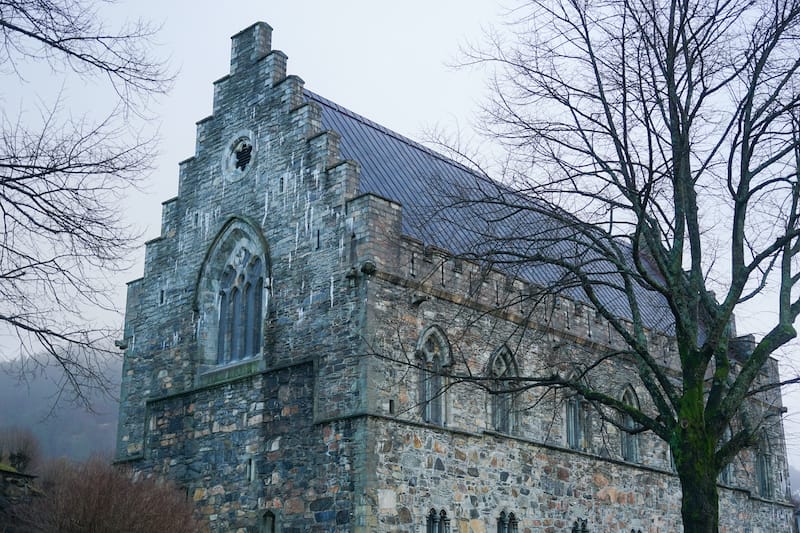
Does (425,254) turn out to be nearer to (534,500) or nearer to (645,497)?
(534,500)

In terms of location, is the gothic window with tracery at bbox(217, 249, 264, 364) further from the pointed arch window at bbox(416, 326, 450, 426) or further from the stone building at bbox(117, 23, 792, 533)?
the pointed arch window at bbox(416, 326, 450, 426)

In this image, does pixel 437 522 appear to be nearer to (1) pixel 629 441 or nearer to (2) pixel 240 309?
(2) pixel 240 309

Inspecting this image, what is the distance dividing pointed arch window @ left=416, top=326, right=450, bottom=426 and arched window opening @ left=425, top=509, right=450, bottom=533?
1837 mm

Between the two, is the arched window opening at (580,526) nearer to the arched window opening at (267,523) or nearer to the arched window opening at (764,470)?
the arched window opening at (267,523)

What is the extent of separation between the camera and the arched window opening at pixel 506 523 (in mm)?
20672

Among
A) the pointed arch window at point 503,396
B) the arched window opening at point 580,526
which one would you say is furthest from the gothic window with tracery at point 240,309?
the arched window opening at point 580,526

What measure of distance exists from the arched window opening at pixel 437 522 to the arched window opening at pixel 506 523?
180cm

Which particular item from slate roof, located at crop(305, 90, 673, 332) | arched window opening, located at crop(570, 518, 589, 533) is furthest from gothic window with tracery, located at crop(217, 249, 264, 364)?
arched window opening, located at crop(570, 518, 589, 533)

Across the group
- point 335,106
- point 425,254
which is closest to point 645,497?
point 425,254

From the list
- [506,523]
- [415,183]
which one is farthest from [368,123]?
[506,523]

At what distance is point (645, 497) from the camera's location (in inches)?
1021

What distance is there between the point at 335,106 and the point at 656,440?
13214 millimetres

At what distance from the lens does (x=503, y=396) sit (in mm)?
21984

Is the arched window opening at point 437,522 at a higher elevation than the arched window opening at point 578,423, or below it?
below
